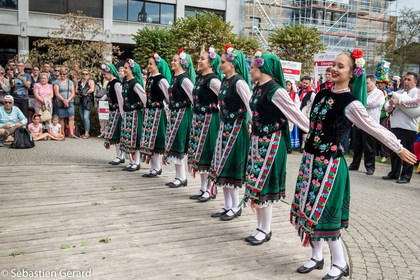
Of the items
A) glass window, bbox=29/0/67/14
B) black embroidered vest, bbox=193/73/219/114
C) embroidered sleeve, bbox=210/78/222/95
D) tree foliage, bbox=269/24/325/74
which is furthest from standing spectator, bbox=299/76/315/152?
glass window, bbox=29/0/67/14

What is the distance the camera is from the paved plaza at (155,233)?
4.02m

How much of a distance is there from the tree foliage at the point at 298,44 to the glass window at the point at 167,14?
25.6 ft

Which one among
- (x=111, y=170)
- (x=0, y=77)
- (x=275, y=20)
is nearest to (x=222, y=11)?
(x=275, y=20)

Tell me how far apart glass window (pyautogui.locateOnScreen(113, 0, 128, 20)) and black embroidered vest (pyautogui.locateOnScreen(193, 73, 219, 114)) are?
24.2 metres

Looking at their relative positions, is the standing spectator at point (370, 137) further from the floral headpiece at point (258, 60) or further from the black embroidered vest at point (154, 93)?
the floral headpiece at point (258, 60)

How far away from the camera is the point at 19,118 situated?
1114 cm

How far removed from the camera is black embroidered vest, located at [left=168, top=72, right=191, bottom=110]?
6691 millimetres

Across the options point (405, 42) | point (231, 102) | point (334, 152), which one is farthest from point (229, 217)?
point (405, 42)

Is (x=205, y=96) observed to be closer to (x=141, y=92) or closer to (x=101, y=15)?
(x=141, y=92)

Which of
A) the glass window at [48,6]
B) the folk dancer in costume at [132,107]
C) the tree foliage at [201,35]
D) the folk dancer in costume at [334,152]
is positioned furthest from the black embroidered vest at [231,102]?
the glass window at [48,6]

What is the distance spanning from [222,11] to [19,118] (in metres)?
23.4

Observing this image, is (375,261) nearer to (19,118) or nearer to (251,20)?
(19,118)

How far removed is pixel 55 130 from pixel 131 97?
5.31 m

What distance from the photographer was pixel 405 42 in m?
36.5
